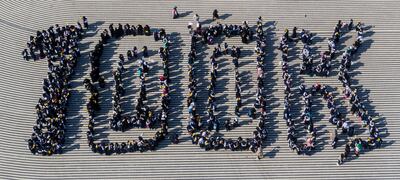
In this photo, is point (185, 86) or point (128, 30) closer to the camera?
point (185, 86)

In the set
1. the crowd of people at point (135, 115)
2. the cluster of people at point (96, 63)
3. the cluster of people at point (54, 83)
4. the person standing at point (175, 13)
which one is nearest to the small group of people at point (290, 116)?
the crowd of people at point (135, 115)

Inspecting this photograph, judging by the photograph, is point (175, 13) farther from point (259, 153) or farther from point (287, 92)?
point (259, 153)

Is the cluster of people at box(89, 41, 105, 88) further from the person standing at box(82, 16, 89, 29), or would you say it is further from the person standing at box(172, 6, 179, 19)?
the person standing at box(172, 6, 179, 19)

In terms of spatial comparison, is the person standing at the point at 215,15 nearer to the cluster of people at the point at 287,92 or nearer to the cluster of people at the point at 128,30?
the cluster of people at the point at 128,30

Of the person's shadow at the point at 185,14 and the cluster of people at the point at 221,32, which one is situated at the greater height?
the person's shadow at the point at 185,14

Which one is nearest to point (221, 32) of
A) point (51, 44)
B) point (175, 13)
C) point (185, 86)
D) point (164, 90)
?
point (175, 13)
